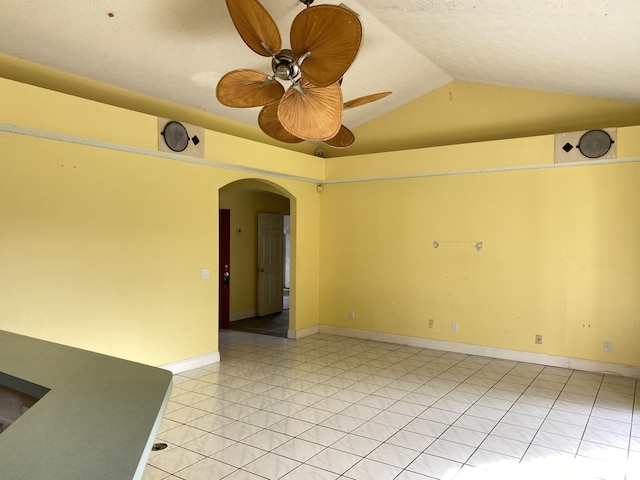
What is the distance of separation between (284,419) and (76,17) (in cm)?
373

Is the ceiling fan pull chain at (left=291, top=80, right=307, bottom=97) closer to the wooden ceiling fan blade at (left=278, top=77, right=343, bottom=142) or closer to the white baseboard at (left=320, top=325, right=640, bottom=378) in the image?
the wooden ceiling fan blade at (left=278, top=77, right=343, bottom=142)

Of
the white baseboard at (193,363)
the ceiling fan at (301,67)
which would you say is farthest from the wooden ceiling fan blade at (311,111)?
the white baseboard at (193,363)

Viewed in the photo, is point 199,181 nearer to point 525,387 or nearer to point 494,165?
point 494,165

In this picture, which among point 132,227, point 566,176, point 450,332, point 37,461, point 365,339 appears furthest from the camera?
point 365,339

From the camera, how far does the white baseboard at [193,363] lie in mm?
→ 5125

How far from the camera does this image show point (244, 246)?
28.4 ft

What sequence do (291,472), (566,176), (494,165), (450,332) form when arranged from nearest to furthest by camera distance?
(291,472) < (566,176) < (494,165) < (450,332)

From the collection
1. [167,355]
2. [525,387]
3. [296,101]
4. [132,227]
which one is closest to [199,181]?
[132,227]

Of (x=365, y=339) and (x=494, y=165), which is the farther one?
(x=365, y=339)

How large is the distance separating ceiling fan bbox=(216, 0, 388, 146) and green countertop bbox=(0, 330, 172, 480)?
1.90m

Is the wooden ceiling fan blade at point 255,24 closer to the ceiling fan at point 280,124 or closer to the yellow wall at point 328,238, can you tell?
the ceiling fan at point 280,124

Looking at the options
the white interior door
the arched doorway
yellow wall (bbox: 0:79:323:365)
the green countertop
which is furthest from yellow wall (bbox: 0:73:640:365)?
the green countertop

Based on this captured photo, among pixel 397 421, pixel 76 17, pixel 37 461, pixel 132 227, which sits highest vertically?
pixel 76 17

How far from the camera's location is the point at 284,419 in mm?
3887
